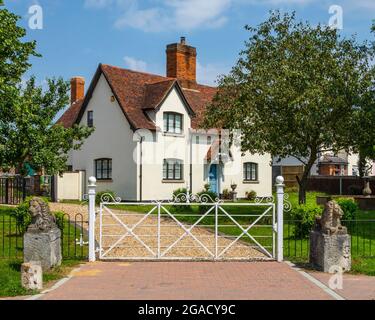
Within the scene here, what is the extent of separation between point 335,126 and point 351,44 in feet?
11.7

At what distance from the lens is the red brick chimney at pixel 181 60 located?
34781 millimetres

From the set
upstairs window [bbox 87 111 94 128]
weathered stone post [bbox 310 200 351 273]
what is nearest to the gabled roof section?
upstairs window [bbox 87 111 94 128]

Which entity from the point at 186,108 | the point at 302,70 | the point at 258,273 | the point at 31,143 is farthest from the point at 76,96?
the point at 258,273

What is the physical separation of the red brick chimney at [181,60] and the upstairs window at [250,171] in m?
7.27

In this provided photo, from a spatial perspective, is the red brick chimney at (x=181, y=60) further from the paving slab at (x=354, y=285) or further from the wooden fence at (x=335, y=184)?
the paving slab at (x=354, y=285)

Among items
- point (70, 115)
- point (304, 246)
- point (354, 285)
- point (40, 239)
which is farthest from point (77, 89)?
point (354, 285)

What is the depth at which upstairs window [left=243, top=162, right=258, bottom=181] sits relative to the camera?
3653 centimetres

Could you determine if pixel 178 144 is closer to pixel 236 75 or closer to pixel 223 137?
pixel 223 137

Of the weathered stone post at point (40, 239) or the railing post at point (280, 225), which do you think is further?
the railing post at point (280, 225)

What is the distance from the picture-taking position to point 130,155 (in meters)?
30.1

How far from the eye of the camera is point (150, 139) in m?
30.4

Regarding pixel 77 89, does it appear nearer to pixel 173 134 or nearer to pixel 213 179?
pixel 173 134

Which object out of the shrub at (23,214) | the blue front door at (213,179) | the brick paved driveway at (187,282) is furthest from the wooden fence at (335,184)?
the brick paved driveway at (187,282)
